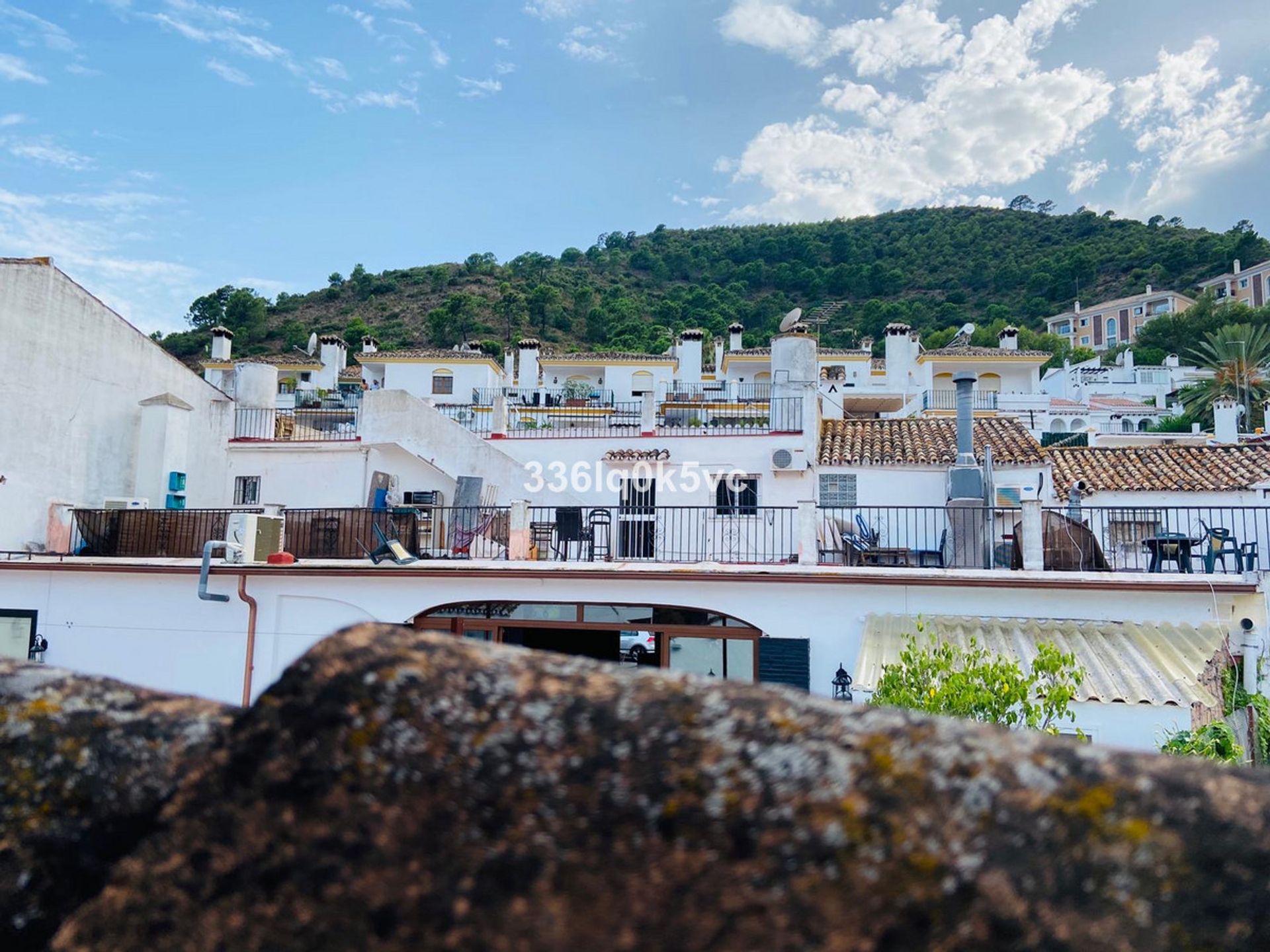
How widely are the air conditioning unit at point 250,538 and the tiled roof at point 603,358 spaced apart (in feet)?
111

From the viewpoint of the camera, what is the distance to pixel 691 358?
1705 inches

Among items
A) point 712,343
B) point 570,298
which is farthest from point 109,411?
point 570,298

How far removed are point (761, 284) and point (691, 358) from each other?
57.1m

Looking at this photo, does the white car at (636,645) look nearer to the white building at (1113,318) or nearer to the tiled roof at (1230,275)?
the white building at (1113,318)

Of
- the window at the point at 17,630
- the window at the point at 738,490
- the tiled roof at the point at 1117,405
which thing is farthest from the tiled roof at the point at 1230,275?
the window at the point at 17,630

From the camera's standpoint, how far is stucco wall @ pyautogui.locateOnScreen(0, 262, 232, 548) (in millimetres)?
16969

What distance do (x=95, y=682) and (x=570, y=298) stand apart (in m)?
83.1

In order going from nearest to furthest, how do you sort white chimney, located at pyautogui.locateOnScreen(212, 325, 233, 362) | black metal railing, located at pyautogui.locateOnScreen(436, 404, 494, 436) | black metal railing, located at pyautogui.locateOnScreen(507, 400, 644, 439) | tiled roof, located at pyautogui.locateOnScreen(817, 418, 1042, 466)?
tiled roof, located at pyautogui.locateOnScreen(817, 418, 1042, 466) → black metal railing, located at pyautogui.locateOnScreen(507, 400, 644, 439) → black metal railing, located at pyautogui.locateOnScreen(436, 404, 494, 436) → white chimney, located at pyautogui.locateOnScreen(212, 325, 233, 362)

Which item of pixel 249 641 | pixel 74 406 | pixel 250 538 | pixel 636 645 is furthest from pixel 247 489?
pixel 636 645

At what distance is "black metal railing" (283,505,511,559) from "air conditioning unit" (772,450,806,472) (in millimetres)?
5958

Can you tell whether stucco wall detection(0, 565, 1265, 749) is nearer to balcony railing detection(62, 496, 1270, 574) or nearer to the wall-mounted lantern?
the wall-mounted lantern

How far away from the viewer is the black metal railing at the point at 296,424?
21203 millimetres

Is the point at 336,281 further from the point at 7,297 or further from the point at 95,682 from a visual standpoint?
the point at 95,682

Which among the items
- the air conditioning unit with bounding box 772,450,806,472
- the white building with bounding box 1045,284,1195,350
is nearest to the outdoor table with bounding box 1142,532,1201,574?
the air conditioning unit with bounding box 772,450,806,472
